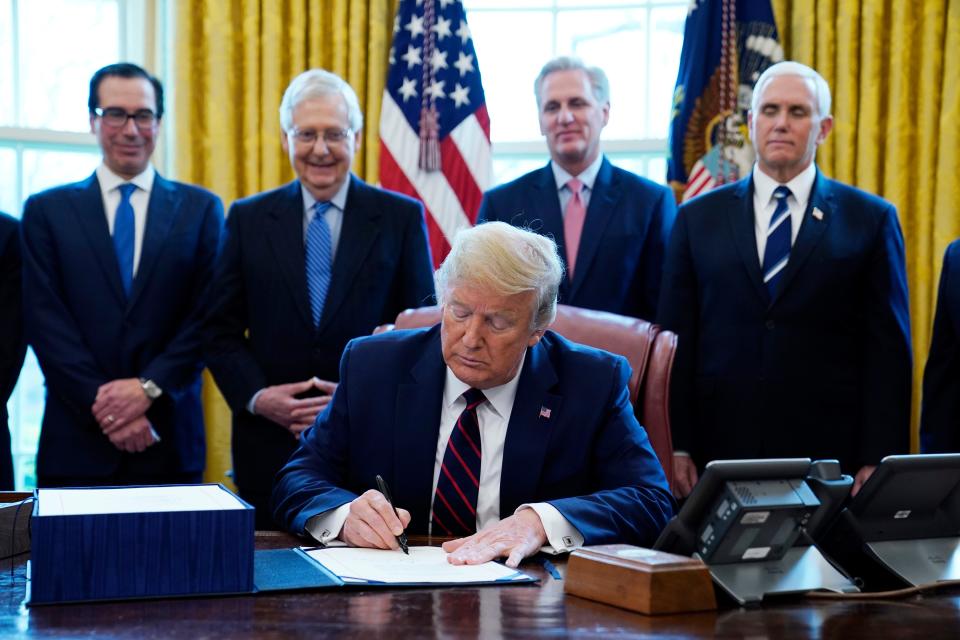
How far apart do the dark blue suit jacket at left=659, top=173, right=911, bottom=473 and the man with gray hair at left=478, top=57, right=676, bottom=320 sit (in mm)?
226

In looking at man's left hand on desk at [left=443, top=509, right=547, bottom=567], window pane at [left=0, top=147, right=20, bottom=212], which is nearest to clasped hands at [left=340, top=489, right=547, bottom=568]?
man's left hand on desk at [left=443, top=509, right=547, bottom=567]

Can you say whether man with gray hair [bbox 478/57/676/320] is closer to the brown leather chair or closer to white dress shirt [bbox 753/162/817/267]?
white dress shirt [bbox 753/162/817/267]

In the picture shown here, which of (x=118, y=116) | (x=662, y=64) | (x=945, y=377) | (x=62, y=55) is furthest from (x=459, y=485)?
(x=62, y=55)

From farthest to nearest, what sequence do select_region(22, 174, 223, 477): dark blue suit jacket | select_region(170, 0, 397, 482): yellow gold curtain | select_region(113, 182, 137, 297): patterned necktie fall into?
select_region(170, 0, 397, 482): yellow gold curtain < select_region(113, 182, 137, 297): patterned necktie < select_region(22, 174, 223, 477): dark blue suit jacket

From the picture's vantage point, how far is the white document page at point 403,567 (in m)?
2.02

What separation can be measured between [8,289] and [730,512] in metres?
3.18

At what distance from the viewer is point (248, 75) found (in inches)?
212

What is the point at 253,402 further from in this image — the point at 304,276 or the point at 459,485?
the point at 459,485

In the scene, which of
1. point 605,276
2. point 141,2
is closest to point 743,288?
point 605,276

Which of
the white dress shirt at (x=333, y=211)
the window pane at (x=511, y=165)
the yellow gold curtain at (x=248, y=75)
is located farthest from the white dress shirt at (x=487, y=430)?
the window pane at (x=511, y=165)

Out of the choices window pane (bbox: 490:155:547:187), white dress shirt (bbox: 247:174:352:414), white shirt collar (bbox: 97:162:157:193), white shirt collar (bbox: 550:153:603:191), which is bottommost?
white dress shirt (bbox: 247:174:352:414)

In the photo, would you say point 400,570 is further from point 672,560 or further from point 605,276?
point 605,276

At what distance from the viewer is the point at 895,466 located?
2064 millimetres

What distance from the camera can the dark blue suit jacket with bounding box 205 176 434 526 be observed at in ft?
12.7
